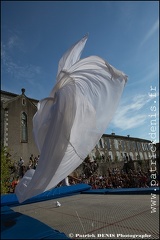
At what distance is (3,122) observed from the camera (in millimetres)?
16219

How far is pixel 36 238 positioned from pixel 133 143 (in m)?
40.2

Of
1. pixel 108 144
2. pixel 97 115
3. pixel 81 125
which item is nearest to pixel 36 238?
pixel 81 125

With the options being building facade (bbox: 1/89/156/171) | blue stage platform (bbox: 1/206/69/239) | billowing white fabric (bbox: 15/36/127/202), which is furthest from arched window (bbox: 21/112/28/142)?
blue stage platform (bbox: 1/206/69/239)

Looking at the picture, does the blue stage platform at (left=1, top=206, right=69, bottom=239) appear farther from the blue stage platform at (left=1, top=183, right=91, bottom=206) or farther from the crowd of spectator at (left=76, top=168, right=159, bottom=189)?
the crowd of spectator at (left=76, top=168, right=159, bottom=189)

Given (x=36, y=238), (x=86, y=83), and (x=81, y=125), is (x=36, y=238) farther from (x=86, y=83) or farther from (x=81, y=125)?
(x=86, y=83)

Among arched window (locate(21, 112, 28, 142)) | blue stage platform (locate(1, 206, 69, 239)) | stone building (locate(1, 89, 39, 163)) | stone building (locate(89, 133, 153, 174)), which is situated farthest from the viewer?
stone building (locate(89, 133, 153, 174))

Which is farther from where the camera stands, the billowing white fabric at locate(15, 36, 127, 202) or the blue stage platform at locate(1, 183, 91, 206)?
the blue stage platform at locate(1, 183, 91, 206)

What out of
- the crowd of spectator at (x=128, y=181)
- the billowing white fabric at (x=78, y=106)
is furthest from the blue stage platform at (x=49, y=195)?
the crowd of spectator at (x=128, y=181)

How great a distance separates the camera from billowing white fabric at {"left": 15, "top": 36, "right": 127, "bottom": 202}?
2.93 m

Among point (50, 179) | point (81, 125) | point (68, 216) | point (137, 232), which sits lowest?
point (68, 216)

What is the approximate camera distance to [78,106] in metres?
3.13

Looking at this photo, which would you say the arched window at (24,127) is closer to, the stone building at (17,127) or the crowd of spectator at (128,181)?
the stone building at (17,127)

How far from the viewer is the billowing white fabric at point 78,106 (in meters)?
2.93

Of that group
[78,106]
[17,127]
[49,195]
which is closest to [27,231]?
[78,106]
